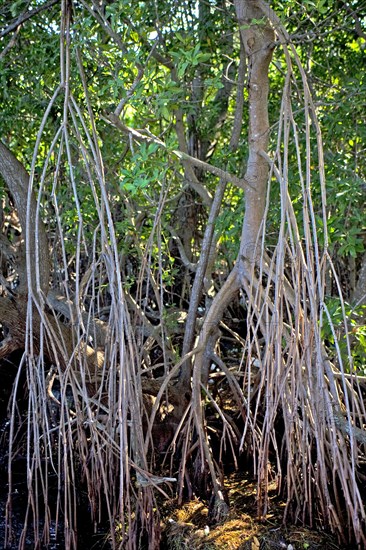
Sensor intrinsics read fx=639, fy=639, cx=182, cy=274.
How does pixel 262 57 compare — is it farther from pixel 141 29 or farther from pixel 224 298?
pixel 224 298

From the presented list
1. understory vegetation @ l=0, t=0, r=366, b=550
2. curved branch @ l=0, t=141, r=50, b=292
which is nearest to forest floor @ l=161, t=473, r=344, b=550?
understory vegetation @ l=0, t=0, r=366, b=550

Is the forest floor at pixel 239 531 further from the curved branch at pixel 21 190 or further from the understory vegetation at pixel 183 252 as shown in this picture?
the curved branch at pixel 21 190

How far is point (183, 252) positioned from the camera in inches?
189

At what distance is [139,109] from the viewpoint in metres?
2.99

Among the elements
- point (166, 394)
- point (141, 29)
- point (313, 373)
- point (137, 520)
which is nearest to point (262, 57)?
point (141, 29)

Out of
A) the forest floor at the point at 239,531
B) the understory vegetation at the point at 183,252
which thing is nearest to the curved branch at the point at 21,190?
the understory vegetation at the point at 183,252

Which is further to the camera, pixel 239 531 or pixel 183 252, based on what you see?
pixel 183 252

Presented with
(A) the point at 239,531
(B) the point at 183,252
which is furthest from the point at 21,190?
(A) the point at 239,531

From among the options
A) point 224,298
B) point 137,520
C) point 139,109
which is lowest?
point 137,520

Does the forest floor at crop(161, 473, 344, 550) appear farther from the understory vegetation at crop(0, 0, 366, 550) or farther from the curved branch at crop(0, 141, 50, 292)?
the curved branch at crop(0, 141, 50, 292)

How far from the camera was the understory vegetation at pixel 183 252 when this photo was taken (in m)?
2.95

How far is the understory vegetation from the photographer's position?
295 cm

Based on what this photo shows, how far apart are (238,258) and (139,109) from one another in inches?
40.6

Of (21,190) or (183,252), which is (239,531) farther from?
(21,190)
